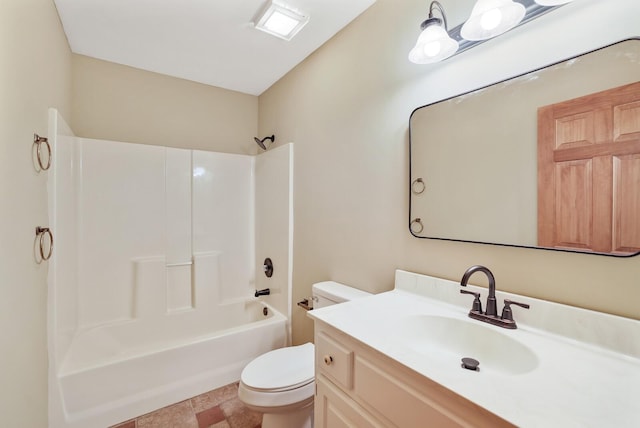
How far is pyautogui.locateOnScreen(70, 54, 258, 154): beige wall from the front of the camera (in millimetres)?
2203

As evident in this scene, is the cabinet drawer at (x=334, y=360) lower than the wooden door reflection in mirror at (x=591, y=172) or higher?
lower

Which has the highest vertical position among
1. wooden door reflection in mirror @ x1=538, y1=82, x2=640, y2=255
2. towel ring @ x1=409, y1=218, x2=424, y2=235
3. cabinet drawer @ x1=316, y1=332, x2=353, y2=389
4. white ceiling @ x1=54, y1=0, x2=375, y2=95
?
white ceiling @ x1=54, y1=0, x2=375, y2=95

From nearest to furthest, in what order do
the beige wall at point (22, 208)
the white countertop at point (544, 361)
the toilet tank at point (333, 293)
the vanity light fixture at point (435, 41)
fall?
the white countertop at point (544, 361)
the beige wall at point (22, 208)
the vanity light fixture at point (435, 41)
the toilet tank at point (333, 293)

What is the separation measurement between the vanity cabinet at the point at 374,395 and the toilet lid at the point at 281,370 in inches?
13.8

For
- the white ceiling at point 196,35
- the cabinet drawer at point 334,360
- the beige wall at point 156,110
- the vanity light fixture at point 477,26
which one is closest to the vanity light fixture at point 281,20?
the white ceiling at point 196,35

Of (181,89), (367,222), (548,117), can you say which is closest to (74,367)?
(367,222)

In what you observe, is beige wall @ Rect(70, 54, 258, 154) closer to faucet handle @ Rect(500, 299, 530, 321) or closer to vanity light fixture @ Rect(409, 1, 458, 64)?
vanity light fixture @ Rect(409, 1, 458, 64)

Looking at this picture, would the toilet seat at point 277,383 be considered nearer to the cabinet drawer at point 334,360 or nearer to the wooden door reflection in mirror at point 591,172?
the cabinet drawer at point 334,360

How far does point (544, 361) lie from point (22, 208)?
1.93m

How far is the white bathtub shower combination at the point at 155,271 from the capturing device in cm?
170

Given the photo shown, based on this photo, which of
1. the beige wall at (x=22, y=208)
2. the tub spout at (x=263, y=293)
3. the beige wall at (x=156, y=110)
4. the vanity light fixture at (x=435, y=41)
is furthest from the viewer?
the tub spout at (x=263, y=293)

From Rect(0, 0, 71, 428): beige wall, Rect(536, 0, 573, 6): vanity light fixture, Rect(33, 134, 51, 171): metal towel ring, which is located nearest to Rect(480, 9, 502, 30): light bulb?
Rect(536, 0, 573, 6): vanity light fixture

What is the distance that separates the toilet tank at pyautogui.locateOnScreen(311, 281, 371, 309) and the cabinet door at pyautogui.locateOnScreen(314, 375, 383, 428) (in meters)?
0.53

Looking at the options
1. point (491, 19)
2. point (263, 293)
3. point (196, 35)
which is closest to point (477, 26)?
point (491, 19)
